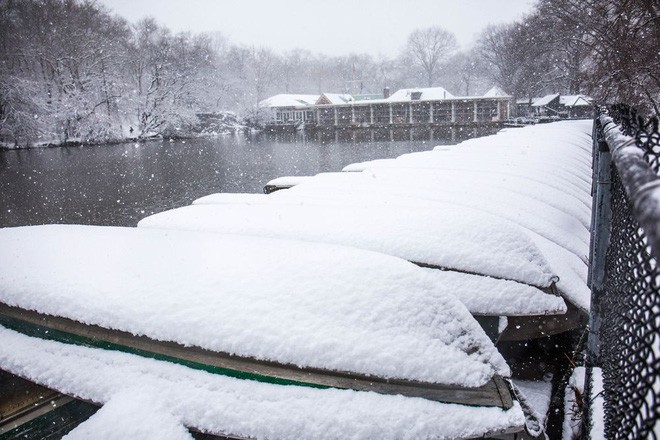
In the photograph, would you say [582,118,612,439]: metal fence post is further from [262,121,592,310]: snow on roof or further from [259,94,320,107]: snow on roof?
[259,94,320,107]: snow on roof

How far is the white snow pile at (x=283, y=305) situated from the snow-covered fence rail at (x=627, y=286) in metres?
0.57

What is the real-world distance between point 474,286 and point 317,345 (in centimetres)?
162

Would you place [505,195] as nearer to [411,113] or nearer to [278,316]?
[278,316]

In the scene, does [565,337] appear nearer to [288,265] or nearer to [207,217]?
[288,265]

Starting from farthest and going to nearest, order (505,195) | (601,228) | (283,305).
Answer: (505,195), (601,228), (283,305)

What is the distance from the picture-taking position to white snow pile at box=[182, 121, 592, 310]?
3.37 m

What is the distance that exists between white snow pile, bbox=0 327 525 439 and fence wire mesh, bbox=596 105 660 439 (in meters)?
0.51

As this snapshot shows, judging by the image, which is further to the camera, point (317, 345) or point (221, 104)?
point (221, 104)

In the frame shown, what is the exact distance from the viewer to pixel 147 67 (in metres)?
56.4

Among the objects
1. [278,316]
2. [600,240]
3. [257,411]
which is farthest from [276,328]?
[600,240]

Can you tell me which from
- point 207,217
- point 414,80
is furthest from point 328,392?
point 414,80

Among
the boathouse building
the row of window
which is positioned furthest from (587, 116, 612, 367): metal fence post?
the row of window

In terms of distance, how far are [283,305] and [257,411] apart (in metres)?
0.54

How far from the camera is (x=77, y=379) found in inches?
85.0
